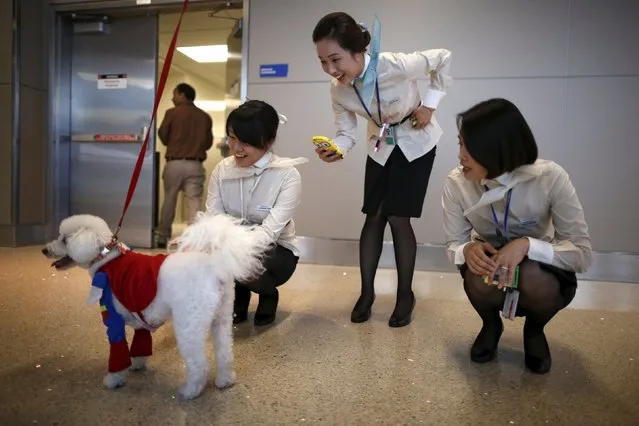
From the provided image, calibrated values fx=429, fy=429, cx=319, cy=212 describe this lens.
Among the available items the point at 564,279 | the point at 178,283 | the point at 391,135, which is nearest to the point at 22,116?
the point at 391,135

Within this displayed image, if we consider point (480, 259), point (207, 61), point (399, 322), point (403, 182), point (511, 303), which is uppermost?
point (207, 61)

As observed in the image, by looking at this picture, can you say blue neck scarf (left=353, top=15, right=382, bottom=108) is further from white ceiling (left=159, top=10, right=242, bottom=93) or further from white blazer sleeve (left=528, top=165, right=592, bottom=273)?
white ceiling (left=159, top=10, right=242, bottom=93)

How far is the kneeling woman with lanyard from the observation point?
5.20 ft

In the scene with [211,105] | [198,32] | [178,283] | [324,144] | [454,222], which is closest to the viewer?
[178,283]

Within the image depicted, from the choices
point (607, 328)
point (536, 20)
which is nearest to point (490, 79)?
point (536, 20)

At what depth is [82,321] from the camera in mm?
1590

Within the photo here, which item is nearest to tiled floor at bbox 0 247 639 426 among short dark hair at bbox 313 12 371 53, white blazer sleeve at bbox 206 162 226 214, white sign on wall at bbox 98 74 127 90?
white blazer sleeve at bbox 206 162 226 214

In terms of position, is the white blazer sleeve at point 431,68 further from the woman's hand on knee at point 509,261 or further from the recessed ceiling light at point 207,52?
the recessed ceiling light at point 207,52

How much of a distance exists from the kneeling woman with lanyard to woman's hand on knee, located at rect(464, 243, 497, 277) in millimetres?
459

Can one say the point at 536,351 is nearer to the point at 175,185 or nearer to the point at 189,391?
the point at 189,391

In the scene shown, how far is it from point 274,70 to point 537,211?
2.44 meters

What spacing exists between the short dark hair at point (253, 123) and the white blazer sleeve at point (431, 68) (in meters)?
0.53

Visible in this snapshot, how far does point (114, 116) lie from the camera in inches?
153

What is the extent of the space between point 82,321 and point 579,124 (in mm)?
3066
